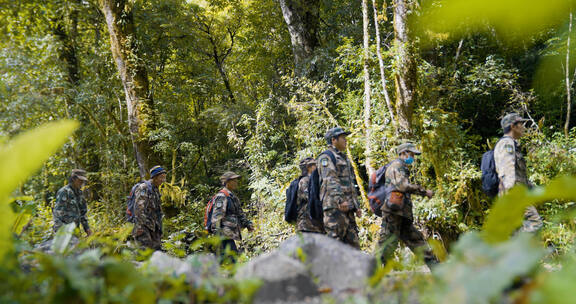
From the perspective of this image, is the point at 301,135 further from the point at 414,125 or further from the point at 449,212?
the point at 449,212

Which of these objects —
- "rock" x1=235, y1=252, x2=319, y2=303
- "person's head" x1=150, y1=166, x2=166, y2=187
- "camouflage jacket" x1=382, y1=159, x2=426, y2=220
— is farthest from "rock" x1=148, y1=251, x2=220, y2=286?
"person's head" x1=150, y1=166, x2=166, y2=187

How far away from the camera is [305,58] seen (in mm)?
10992

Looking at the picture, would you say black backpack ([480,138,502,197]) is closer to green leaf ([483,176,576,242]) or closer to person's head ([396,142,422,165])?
person's head ([396,142,422,165])

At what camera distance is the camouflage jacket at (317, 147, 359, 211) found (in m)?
4.98

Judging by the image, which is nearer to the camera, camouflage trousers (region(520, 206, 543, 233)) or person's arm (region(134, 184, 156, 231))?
camouflage trousers (region(520, 206, 543, 233))

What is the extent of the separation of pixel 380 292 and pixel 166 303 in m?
0.87

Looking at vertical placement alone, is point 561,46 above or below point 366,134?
above

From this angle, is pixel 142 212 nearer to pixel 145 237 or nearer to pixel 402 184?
pixel 145 237

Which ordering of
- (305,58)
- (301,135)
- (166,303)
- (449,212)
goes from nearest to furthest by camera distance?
(166,303), (449,212), (301,135), (305,58)

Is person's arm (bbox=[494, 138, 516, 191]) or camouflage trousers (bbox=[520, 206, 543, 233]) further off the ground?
person's arm (bbox=[494, 138, 516, 191])

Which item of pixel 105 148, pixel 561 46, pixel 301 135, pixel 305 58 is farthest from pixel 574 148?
pixel 105 148

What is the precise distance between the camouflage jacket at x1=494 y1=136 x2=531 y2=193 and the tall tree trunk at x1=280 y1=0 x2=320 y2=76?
6779 millimetres

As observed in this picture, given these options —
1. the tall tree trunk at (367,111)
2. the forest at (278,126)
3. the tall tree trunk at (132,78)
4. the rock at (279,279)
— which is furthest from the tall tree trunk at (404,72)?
the tall tree trunk at (132,78)

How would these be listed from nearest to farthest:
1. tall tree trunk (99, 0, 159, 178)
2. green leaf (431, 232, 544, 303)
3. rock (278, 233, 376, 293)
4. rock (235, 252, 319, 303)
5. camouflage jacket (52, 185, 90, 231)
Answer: green leaf (431, 232, 544, 303), rock (235, 252, 319, 303), rock (278, 233, 376, 293), camouflage jacket (52, 185, 90, 231), tall tree trunk (99, 0, 159, 178)
